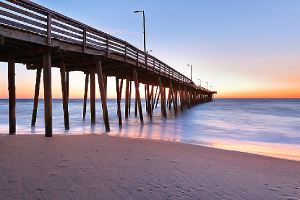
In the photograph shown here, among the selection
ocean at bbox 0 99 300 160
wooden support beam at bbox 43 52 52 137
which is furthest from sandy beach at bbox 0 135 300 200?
ocean at bbox 0 99 300 160

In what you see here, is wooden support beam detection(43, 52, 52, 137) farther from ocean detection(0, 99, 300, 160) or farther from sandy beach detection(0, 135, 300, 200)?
ocean detection(0, 99, 300, 160)

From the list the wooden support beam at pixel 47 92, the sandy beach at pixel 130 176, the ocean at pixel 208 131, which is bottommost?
the ocean at pixel 208 131

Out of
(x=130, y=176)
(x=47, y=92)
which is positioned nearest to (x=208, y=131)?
(x=47, y=92)

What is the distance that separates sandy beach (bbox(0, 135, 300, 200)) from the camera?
3.24 metres

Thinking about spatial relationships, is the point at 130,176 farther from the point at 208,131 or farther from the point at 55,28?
the point at 208,131

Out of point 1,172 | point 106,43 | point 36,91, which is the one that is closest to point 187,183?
point 1,172

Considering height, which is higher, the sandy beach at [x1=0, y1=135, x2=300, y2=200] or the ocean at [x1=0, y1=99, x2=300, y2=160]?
the sandy beach at [x1=0, y1=135, x2=300, y2=200]

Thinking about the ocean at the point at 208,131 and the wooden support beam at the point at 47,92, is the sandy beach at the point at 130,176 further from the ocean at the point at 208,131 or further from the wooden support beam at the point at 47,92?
the ocean at the point at 208,131

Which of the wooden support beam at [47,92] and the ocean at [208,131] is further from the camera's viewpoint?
the ocean at [208,131]

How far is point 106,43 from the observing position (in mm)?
12086

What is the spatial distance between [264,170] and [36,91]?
36.9 ft

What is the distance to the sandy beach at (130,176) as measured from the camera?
128 inches

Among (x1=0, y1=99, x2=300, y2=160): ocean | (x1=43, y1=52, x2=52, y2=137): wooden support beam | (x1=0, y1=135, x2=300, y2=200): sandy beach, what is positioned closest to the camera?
(x1=0, y1=135, x2=300, y2=200): sandy beach

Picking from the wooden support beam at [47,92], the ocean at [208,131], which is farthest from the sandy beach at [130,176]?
the ocean at [208,131]
